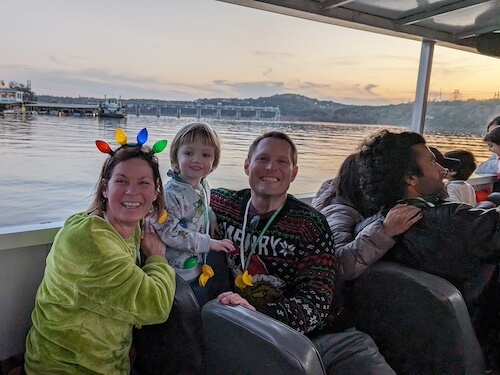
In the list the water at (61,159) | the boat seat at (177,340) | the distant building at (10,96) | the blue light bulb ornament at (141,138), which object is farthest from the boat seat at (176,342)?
the distant building at (10,96)

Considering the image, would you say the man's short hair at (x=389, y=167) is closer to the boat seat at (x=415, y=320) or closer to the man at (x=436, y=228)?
the man at (x=436, y=228)

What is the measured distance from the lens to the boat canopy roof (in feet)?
8.40

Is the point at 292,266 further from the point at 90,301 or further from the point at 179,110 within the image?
the point at 179,110

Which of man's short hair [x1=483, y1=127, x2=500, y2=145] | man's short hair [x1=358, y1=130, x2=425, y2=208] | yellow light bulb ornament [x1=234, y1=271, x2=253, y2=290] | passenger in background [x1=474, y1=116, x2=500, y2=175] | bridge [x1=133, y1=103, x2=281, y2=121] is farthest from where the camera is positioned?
passenger in background [x1=474, y1=116, x2=500, y2=175]

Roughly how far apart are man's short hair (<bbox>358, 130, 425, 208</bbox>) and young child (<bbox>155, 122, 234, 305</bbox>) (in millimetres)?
688

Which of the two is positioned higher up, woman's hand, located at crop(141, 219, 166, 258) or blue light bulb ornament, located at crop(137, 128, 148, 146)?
blue light bulb ornament, located at crop(137, 128, 148, 146)

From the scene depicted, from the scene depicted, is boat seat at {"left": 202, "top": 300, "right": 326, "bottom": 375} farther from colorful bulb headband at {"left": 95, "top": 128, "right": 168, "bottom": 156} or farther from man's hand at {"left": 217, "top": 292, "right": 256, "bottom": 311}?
colorful bulb headband at {"left": 95, "top": 128, "right": 168, "bottom": 156}

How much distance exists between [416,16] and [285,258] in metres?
2.10

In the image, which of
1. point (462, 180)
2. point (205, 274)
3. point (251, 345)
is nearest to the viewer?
point (251, 345)

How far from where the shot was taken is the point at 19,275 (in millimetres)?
1761

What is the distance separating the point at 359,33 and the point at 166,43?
1540 mm

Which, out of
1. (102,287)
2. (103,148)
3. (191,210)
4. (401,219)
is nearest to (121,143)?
(103,148)

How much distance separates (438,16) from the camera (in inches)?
112

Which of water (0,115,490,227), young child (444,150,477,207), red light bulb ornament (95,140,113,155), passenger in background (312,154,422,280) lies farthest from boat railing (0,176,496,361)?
young child (444,150,477,207)
